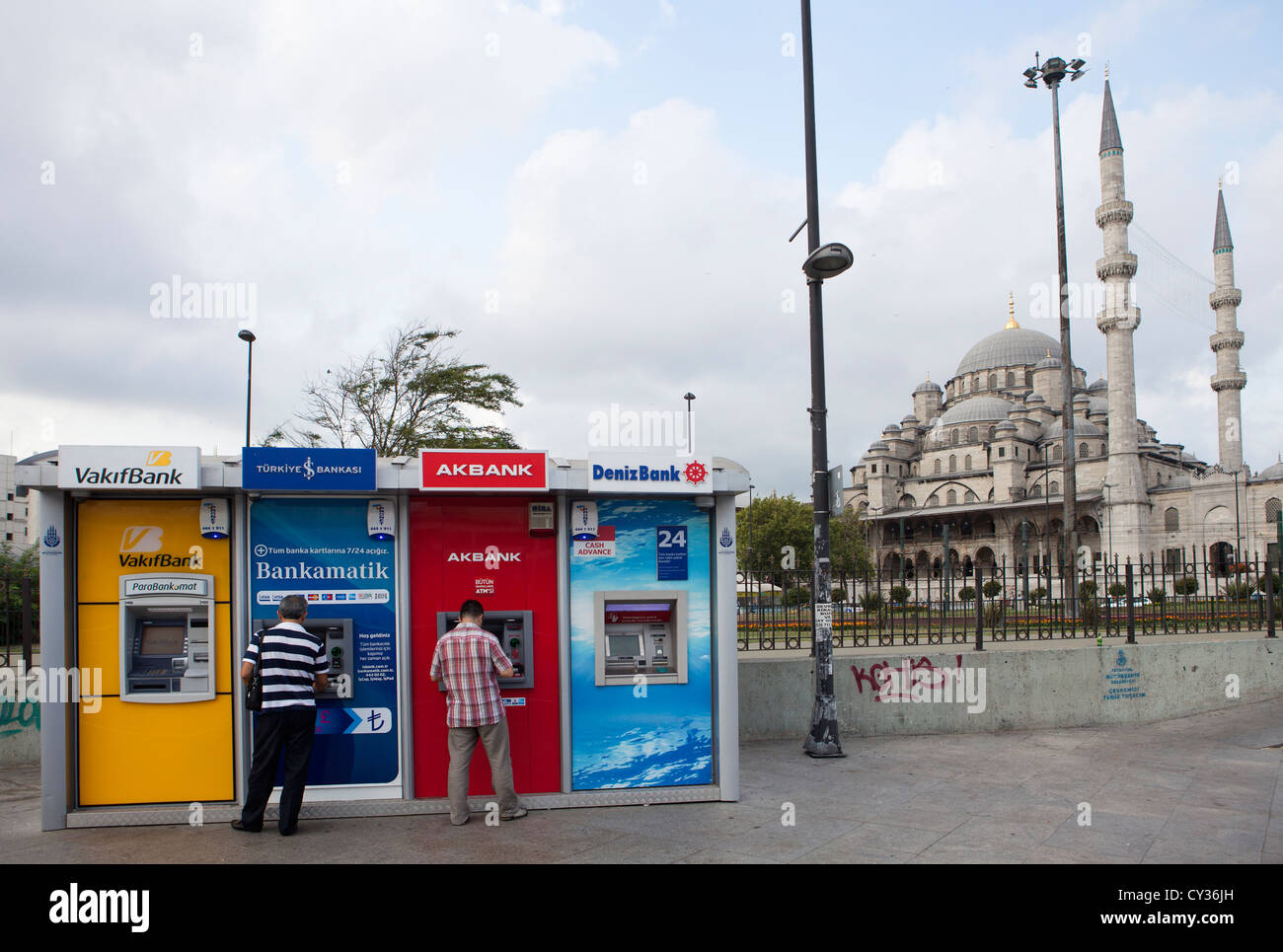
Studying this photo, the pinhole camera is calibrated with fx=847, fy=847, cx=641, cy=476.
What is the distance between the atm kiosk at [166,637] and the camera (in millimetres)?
6445

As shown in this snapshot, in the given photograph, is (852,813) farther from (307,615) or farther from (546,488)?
(307,615)

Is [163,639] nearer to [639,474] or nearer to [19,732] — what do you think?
[19,732]

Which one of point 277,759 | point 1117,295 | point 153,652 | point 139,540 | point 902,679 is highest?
point 1117,295

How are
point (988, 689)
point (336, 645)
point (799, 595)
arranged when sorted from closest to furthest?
point (336, 645) < point (988, 689) < point (799, 595)

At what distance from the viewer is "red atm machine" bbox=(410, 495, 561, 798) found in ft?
22.2

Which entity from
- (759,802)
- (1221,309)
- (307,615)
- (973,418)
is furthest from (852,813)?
(973,418)

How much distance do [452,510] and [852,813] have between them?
397cm

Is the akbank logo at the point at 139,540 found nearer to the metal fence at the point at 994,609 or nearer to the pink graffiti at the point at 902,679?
the metal fence at the point at 994,609

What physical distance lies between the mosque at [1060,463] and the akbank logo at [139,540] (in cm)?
4132

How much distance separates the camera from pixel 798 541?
61906 millimetres

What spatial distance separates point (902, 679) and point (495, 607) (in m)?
5.27

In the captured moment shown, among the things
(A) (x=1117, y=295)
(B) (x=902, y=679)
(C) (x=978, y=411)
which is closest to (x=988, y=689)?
(B) (x=902, y=679)

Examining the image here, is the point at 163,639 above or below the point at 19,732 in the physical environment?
above

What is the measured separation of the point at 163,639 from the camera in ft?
21.6
